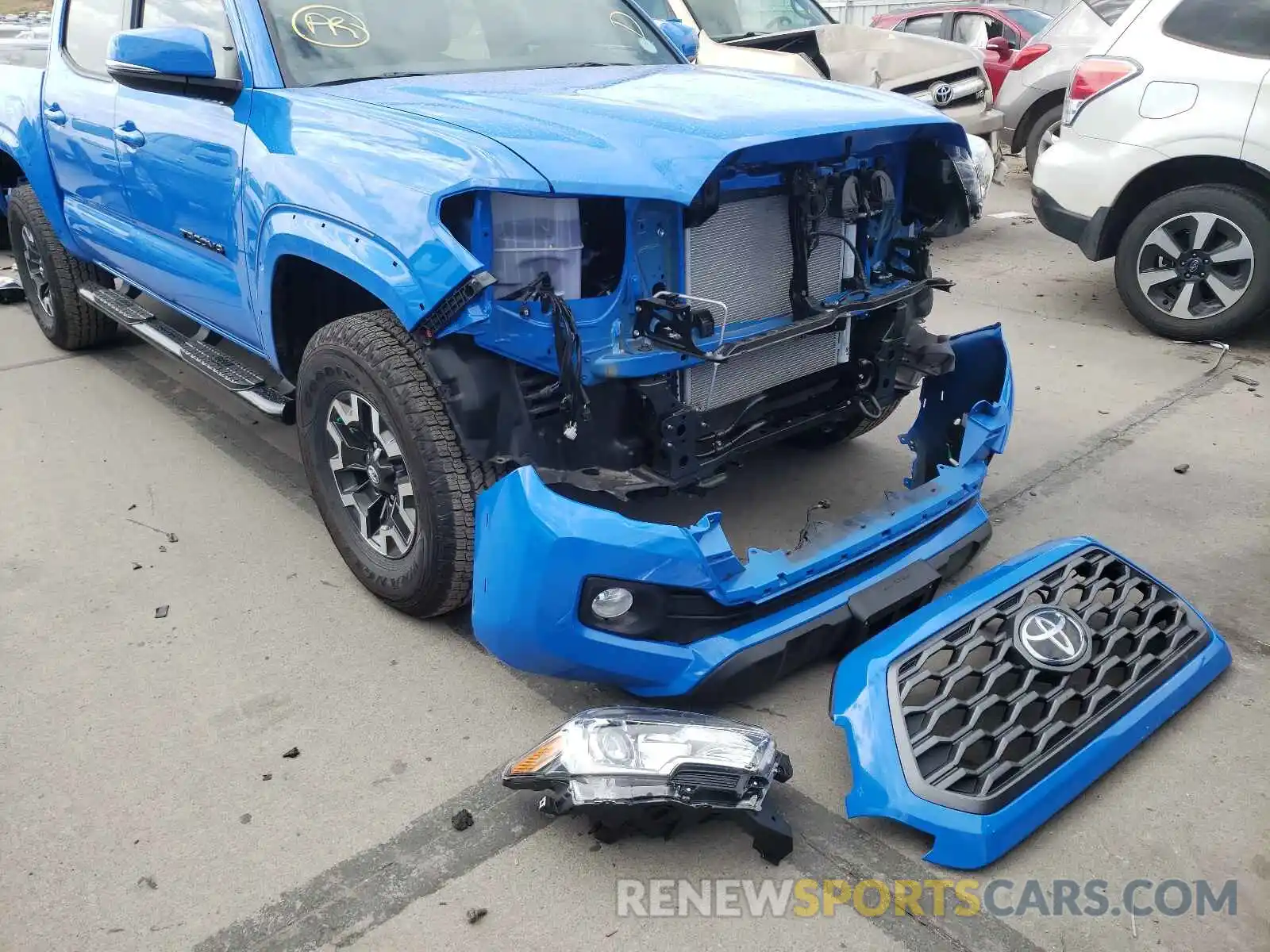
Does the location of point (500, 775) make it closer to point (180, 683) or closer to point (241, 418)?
point (180, 683)

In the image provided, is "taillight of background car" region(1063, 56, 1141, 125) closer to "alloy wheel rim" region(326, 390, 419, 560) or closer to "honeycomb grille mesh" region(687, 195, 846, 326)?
"honeycomb grille mesh" region(687, 195, 846, 326)

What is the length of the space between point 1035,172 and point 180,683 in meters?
5.20

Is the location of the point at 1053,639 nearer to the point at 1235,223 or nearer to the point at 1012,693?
the point at 1012,693

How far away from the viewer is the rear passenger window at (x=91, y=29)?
4.14 meters

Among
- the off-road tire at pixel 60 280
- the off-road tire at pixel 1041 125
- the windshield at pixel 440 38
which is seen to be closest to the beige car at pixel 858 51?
the off-road tire at pixel 1041 125

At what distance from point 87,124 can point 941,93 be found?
5.97 meters

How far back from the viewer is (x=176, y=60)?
306cm

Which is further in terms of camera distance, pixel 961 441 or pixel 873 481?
pixel 873 481

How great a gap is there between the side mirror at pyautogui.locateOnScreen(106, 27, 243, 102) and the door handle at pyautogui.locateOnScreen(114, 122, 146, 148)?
0.54 metres

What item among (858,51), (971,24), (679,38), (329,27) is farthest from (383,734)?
(971,24)

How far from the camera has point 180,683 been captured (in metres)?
2.85

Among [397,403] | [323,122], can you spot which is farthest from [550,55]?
[397,403]

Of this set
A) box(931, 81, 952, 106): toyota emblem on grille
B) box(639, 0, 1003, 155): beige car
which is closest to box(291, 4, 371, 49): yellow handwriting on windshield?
box(639, 0, 1003, 155): beige car

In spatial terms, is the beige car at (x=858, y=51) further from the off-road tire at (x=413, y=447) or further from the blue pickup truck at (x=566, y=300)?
the off-road tire at (x=413, y=447)
